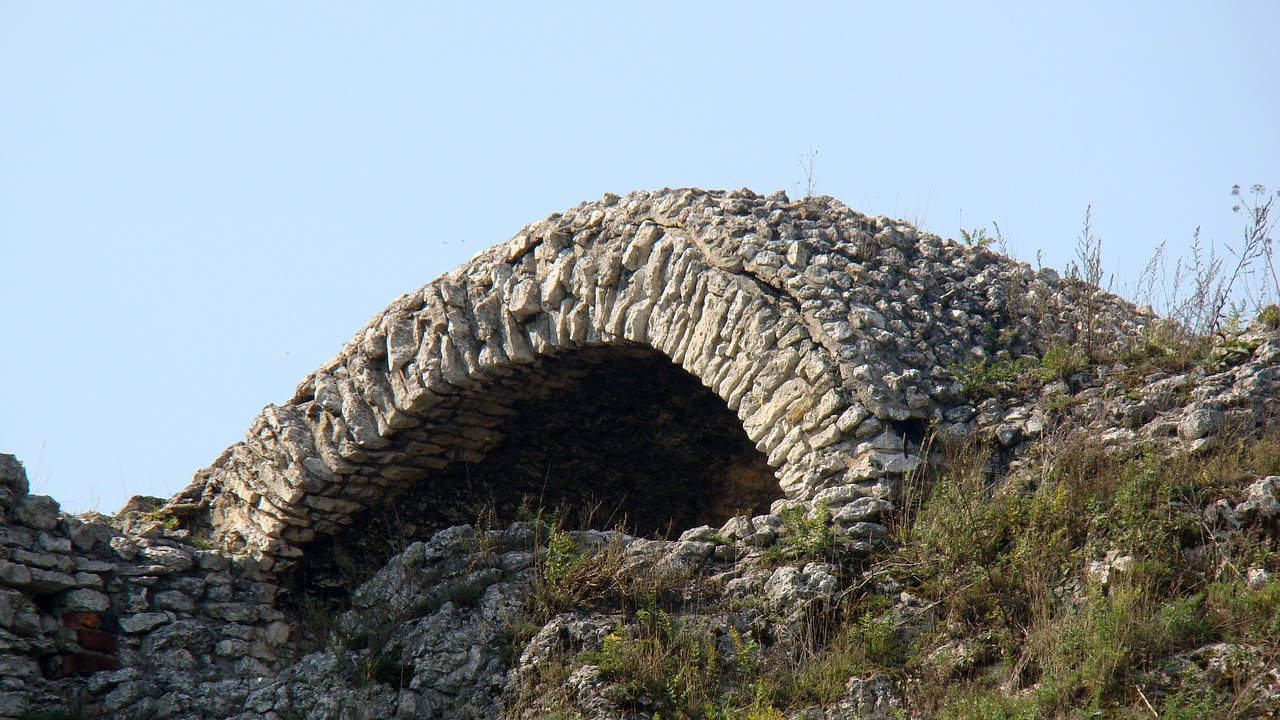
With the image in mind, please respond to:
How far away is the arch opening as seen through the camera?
6781 millimetres

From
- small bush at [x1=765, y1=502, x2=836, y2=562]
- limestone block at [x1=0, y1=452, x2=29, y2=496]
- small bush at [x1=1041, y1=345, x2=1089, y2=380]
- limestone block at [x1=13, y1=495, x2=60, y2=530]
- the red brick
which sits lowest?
small bush at [x1=765, y1=502, x2=836, y2=562]

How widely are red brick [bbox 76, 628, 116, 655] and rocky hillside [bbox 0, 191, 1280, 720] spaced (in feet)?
0.05

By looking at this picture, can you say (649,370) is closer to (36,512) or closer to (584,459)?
(584,459)

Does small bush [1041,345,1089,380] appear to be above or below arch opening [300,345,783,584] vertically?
below

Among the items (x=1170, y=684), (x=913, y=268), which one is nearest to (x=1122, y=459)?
(x=1170, y=684)

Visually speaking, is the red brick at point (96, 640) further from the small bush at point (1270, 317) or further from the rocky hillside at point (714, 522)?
the small bush at point (1270, 317)

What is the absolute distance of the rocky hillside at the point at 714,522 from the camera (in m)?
3.95

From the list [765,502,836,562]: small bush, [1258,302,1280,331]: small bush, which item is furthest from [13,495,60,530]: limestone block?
[1258,302,1280,331]: small bush

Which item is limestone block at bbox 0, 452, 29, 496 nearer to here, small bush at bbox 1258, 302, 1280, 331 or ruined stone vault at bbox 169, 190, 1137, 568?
ruined stone vault at bbox 169, 190, 1137, 568

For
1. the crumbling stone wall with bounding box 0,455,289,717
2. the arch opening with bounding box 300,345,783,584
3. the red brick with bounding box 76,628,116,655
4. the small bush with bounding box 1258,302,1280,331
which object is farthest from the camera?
the arch opening with bounding box 300,345,783,584

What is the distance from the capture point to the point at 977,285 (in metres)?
5.85

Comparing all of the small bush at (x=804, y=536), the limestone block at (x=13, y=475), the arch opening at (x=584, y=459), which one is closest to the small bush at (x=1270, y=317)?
the small bush at (x=804, y=536)

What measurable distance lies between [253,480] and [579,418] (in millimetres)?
2042

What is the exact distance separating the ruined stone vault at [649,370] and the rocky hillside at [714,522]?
20 mm
